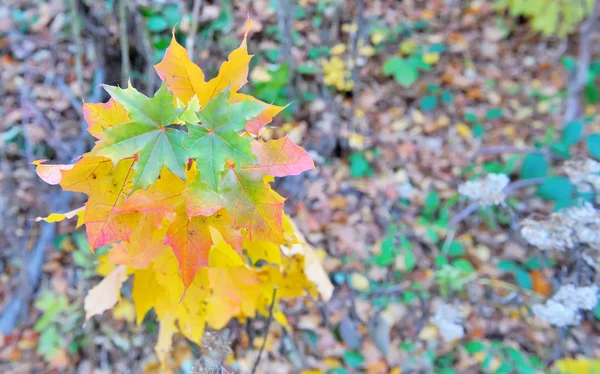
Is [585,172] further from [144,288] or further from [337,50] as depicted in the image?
[337,50]

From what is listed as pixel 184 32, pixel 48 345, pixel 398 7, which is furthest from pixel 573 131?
pixel 48 345

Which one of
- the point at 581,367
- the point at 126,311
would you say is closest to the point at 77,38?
the point at 126,311

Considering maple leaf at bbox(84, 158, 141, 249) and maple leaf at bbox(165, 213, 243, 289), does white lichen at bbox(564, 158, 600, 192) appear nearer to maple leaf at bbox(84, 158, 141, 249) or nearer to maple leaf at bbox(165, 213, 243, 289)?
maple leaf at bbox(165, 213, 243, 289)

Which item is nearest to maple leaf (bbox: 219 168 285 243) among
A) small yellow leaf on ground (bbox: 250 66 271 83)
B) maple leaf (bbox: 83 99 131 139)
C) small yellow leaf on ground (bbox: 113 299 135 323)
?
maple leaf (bbox: 83 99 131 139)

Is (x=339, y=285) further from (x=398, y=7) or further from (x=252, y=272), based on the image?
(x=398, y=7)

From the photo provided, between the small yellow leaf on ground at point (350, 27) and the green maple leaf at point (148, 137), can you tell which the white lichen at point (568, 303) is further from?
the small yellow leaf on ground at point (350, 27)

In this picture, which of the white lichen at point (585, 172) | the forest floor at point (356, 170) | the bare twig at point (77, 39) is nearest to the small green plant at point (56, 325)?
the forest floor at point (356, 170)
